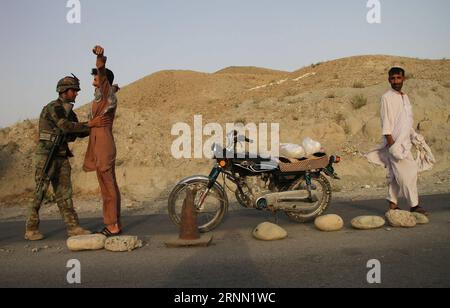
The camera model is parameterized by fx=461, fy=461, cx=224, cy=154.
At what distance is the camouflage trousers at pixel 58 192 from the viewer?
287 inches

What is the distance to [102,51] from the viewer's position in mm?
6723

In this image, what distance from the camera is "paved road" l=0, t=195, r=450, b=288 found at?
15.7 ft

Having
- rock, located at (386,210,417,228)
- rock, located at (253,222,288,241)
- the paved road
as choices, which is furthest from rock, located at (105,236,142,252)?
rock, located at (386,210,417,228)

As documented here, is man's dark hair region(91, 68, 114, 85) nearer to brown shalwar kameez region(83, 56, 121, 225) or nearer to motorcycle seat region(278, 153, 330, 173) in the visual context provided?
brown shalwar kameez region(83, 56, 121, 225)

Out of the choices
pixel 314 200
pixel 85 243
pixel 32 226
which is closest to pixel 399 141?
pixel 314 200

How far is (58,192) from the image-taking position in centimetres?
738

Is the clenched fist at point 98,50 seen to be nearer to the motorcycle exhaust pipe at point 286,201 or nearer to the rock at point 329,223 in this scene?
the motorcycle exhaust pipe at point 286,201

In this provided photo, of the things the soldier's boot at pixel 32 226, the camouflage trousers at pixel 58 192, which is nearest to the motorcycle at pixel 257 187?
the camouflage trousers at pixel 58 192

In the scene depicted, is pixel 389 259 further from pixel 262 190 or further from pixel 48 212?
pixel 48 212

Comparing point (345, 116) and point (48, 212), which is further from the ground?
point (345, 116)

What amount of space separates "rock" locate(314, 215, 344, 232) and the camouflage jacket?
12.7 ft

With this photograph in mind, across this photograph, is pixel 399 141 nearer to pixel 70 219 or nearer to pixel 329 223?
pixel 329 223

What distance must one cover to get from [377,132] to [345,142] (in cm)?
137

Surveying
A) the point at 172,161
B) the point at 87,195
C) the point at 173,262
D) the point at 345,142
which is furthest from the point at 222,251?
the point at 345,142
